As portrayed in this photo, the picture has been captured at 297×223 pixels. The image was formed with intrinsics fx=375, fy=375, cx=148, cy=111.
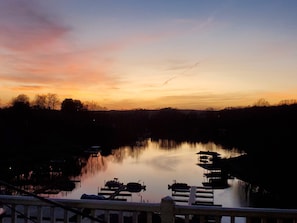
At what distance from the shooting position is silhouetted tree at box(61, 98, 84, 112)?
389 feet

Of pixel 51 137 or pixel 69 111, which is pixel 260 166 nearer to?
pixel 51 137

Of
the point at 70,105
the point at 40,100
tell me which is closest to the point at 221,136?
the point at 70,105

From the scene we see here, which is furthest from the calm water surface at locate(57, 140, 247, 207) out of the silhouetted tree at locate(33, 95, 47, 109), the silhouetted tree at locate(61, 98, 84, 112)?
the silhouetted tree at locate(33, 95, 47, 109)

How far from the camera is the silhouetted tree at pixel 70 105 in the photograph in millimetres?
118688

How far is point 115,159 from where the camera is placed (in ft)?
221

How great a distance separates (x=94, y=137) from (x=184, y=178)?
60.6 metres

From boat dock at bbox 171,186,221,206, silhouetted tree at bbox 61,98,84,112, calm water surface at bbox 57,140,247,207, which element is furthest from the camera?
silhouetted tree at bbox 61,98,84,112

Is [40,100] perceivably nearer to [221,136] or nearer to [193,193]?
[221,136]

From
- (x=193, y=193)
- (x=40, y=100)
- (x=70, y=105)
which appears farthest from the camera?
(x=40, y=100)

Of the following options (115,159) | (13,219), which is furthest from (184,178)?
(13,219)

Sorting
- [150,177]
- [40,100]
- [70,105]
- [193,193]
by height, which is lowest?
[150,177]

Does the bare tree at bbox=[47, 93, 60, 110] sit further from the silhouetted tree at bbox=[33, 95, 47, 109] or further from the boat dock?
Result: the boat dock

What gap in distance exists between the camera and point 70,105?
392ft

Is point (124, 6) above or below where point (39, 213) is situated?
above
